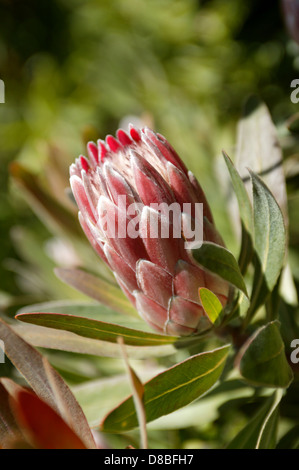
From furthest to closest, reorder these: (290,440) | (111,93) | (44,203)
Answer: (111,93)
(44,203)
(290,440)

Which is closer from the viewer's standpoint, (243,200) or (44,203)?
(243,200)

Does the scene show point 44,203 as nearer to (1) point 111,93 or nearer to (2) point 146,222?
(2) point 146,222

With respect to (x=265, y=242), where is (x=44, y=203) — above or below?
above

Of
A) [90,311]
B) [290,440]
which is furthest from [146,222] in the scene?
[290,440]

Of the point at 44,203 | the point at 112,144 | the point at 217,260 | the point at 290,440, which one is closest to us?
the point at 217,260

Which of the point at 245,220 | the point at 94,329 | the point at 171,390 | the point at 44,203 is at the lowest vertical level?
the point at 171,390

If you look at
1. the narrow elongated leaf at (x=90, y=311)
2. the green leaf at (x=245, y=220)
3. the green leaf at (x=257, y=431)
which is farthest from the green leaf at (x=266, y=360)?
the narrow elongated leaf at (x=90, y=311)

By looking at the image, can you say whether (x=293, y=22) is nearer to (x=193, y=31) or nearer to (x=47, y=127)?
(x=193, y=31)

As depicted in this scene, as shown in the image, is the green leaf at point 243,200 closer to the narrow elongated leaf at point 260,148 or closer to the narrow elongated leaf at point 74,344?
the narrow elongated leaf at point 260,148
